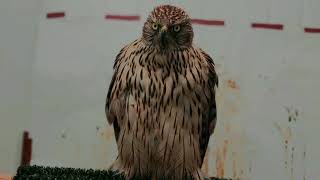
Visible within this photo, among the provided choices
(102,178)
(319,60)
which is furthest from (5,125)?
(319,60)

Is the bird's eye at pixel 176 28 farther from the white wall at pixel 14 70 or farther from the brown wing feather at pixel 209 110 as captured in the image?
the white wall at pixel 14 70

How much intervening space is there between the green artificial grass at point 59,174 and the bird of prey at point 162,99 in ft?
0.21

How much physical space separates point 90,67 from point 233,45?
0.66m

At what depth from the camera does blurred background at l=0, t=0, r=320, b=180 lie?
2.15m

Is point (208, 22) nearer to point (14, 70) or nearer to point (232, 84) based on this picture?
point (232, 84)

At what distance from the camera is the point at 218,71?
2.18m

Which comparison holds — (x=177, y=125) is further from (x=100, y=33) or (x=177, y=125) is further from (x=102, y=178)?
(x=100, y=33)

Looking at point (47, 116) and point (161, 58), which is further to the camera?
point (47, 116)

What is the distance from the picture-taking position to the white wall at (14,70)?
7.52 ft

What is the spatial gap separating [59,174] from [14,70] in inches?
37.6

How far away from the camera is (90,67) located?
7.37 ft

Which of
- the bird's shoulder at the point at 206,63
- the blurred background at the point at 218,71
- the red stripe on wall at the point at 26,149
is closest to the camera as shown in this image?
the bird's shoulder at the point at 206,63

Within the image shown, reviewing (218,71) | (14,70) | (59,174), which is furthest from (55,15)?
(59,174)

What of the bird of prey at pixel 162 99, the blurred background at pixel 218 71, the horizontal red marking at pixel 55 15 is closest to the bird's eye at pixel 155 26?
the bird of prey at pixel 162 99
